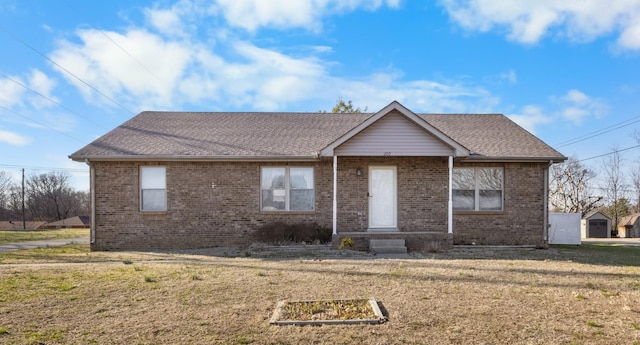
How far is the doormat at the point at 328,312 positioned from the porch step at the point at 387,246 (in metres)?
6.15

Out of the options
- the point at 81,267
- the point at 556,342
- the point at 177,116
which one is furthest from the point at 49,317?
the point at 177,116

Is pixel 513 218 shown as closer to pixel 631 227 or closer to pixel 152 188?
pixel 152 188

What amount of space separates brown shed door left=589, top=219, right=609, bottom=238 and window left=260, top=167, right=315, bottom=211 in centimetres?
2587

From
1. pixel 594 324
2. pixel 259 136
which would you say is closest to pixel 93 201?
pixel 259 136

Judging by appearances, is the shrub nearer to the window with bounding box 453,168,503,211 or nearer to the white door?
the white door

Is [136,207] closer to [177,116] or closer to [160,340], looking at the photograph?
[177,116]

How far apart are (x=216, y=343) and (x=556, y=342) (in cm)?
363

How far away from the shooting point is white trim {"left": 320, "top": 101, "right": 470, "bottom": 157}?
41.4 feet

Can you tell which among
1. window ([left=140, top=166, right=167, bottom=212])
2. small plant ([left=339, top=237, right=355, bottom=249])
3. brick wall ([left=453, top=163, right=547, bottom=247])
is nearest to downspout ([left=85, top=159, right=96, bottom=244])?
window ([left=140, top=166, right=167, bottom=212])

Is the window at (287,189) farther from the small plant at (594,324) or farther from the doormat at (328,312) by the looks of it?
the small plant at (594,324)

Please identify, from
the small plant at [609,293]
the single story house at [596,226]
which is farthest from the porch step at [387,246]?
the single story house at [596,226]

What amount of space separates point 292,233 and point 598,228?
26.9m

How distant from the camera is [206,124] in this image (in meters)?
16.8

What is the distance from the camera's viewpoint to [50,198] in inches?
2751
